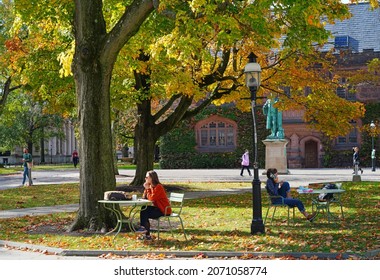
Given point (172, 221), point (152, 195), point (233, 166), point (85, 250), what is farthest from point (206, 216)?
point (233, 166)

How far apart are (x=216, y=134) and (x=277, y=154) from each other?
57.0 ft

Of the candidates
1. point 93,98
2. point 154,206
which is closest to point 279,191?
point 154,206

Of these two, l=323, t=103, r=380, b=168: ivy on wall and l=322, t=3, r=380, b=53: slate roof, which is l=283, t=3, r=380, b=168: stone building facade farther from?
l=323, t=103, r=380, b=168: ivy on wall

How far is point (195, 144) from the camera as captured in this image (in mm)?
57500

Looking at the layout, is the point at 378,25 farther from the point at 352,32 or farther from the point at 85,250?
the point at 85,250

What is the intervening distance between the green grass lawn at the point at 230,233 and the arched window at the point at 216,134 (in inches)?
1431

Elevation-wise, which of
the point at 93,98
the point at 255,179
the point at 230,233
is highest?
the point at 93,98

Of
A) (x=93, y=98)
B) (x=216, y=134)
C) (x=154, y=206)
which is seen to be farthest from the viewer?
(x=216, y=134)

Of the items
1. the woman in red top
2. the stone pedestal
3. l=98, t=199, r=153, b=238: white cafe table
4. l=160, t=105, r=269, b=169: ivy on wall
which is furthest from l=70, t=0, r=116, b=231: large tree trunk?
l=160, t=105, r=269, b=169: ivy on wall

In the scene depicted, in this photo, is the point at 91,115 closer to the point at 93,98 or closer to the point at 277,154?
the point at 93,98

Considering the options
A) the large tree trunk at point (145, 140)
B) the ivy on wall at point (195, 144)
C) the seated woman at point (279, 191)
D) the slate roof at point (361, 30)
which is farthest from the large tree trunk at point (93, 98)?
the slate roof at point (361, 30)

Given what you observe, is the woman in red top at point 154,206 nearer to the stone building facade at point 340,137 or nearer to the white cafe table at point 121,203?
the white cafe table at point 121,203

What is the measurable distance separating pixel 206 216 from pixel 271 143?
23.8 metres

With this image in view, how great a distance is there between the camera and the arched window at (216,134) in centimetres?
5712
